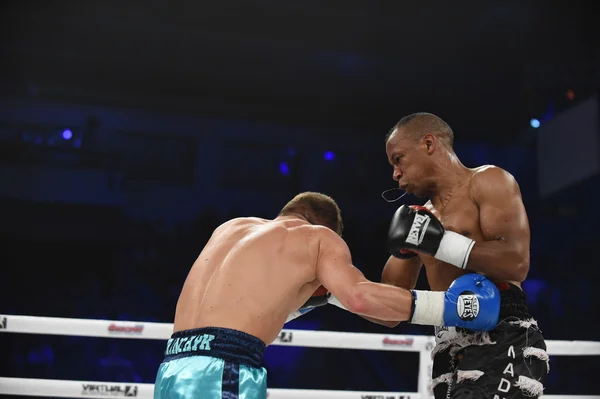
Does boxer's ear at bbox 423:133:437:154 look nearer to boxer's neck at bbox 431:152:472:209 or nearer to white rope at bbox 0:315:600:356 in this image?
boxer's neck at bbox 431:152:472:209

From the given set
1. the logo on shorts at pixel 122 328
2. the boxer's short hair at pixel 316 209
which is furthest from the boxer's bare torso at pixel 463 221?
the logo on shorts at pixel 122 328

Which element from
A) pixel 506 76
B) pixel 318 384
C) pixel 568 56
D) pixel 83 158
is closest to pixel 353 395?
pixel 318 384

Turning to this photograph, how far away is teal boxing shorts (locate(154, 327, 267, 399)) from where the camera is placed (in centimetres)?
178

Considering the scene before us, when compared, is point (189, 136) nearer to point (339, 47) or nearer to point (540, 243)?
point (339, 47)

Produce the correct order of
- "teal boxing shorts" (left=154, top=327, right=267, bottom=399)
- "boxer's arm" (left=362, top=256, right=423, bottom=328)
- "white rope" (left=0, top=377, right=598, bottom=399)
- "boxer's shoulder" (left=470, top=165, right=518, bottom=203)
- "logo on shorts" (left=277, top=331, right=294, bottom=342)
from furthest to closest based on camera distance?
"logo on shorts" (left=277, top=331, right=294, bottom=342) < "white rope" (left=0, top=377, right=598, bottom=399) < "boxer's arm" (left=362, top=256, right=423, bottom=328) < "boxer's shoulder" (left=470, top=165, right=518, bottom=203) < "teal boxing shorts" (left=154, top=327, right=267, bottom=399)

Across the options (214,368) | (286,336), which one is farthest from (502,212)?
(286,336)

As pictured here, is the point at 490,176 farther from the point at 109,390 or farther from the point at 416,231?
the point at 109,390

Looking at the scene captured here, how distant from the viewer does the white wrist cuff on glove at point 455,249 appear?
200cm

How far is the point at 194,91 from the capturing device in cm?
829

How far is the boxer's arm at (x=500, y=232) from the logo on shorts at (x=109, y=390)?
175 cm

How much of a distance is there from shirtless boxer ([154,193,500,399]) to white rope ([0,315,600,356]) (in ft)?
3.32

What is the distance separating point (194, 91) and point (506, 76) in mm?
4399

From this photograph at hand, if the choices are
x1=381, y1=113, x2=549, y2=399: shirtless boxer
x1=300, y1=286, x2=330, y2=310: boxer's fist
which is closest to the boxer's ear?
x1=381, y1=113, x2=549, y2=399: shirtless boxer

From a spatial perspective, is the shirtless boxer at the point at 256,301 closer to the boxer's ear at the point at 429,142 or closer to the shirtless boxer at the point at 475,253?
the shirtless boxer at the point at 475,253
